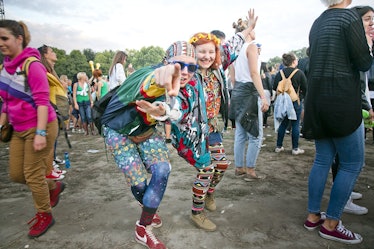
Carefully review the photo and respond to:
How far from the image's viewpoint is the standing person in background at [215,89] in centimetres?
259

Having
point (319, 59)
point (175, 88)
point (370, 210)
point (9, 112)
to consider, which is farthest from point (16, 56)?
point (370, 210)

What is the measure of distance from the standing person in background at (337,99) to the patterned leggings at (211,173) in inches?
35.3

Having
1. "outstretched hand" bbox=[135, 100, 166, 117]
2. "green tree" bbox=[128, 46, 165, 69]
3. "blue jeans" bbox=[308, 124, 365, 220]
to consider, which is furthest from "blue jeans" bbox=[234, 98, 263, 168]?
"green tree" bbox=[128, 46, 165, 69]

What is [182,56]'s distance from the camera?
6.48 ft

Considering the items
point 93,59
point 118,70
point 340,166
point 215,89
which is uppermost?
point 93,59

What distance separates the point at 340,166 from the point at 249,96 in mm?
1669

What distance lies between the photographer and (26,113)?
246 centimetres

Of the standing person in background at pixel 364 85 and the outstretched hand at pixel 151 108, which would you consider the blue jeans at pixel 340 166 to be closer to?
the standing person in background at pixel 364 85

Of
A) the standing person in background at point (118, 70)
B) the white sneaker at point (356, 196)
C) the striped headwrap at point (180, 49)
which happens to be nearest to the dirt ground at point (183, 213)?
the white sneaker at point (356, 196)

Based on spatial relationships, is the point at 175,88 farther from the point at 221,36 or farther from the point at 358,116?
the point at 221,36

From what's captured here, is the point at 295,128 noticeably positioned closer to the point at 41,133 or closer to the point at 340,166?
the point at 340,166

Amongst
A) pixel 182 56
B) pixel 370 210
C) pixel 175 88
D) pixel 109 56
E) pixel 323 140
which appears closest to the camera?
pixel 175 88

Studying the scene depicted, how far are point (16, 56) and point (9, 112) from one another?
53cm

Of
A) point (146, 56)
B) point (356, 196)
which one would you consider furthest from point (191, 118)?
point (146, 56)
